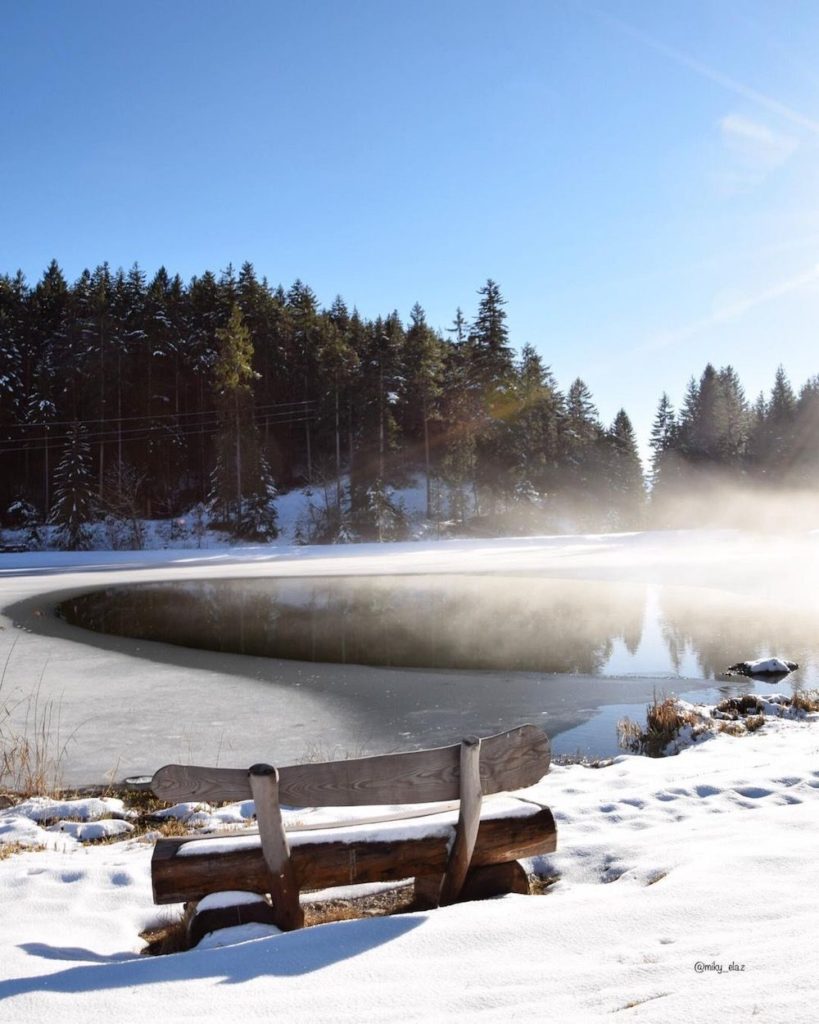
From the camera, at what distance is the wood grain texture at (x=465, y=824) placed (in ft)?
12.6

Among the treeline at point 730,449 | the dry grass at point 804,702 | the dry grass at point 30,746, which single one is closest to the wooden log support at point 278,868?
the dry grass at point 30,746

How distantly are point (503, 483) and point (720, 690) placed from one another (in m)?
44.6

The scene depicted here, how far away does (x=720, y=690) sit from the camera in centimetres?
1090

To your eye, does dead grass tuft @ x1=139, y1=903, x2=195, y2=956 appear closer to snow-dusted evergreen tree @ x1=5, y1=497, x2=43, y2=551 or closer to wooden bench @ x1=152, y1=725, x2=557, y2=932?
wooden bench @ x1=152, y1=725, x2=557, y2=932

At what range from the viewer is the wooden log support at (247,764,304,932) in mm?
3693

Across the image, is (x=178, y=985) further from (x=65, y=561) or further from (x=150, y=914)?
(x=65, y=561)

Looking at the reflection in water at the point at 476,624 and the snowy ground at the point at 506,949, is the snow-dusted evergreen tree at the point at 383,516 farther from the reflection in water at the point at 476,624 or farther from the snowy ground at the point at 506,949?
the snowy ground at the point at 506,949

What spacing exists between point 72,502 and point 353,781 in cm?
4695

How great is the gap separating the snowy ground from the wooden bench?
26 centimetres

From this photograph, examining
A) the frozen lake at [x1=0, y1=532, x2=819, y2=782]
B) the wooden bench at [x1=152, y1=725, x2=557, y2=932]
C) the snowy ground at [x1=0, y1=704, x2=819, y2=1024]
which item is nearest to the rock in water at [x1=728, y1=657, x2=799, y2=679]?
the frozen lake at [x1=0, y1=532, x2=819, y2=782]

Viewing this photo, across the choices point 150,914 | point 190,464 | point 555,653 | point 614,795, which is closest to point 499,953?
point 150,914

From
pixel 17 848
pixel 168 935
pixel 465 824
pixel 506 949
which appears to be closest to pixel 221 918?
pixel 168 935

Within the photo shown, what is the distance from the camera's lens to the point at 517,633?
16.0 meters

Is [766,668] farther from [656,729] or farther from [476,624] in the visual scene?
[476,624]
